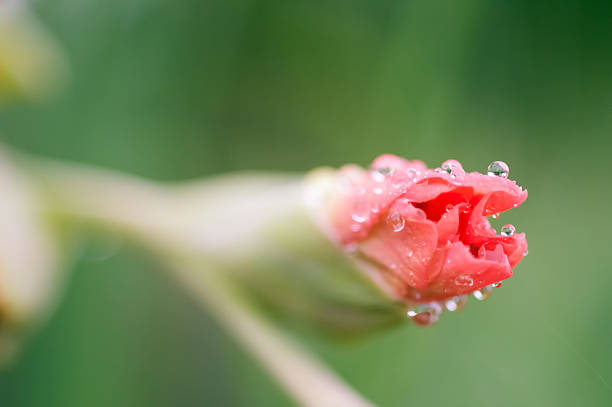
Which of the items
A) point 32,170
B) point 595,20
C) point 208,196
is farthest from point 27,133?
point 595,20

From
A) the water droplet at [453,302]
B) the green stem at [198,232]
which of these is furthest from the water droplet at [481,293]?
the green stem at [198,232]

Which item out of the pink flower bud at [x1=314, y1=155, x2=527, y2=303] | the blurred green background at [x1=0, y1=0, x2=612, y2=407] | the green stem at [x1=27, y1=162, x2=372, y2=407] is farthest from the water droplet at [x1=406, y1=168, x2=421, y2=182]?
the blurred green background at [x1=0, y1=0, x2=612, y2=407]

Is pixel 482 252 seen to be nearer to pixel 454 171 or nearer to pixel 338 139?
pixel 454 171

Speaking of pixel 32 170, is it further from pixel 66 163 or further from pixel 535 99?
pixel 535 99

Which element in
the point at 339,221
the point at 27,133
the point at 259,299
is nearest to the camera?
the point at 339,221

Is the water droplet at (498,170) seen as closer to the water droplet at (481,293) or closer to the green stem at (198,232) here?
the water droplet at (481,293)
